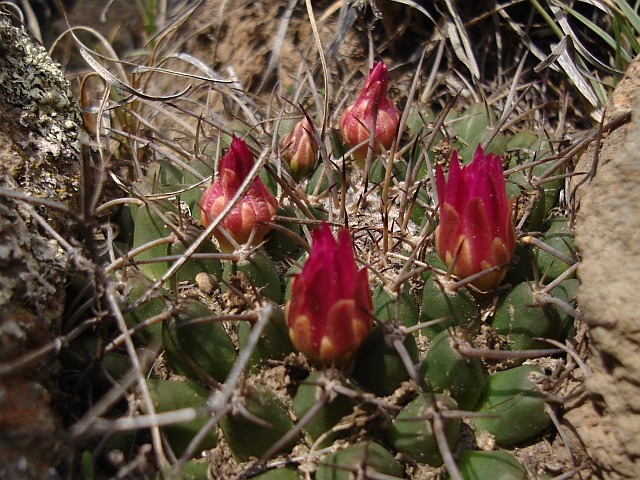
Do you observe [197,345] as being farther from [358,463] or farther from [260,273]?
[358,463]

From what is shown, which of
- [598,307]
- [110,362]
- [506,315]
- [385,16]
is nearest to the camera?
[598,307]

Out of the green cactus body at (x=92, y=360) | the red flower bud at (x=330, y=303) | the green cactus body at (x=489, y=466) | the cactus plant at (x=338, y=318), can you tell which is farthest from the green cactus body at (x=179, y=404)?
the green cactus body at (x=489, y=466)

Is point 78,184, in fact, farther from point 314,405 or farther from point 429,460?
point 429,460

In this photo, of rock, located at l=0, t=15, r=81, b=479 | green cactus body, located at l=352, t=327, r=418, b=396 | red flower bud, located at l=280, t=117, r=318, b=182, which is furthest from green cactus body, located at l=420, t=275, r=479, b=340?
rock, located at l=0, t=15, r=81, b=479

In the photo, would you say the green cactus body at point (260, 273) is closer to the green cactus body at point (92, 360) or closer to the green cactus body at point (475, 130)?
the green cactus body at point (92, 360)

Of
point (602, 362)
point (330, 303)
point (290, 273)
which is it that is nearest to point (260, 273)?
point (290, 273)

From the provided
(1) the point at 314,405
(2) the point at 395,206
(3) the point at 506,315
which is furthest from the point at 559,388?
(2) the point at 395,206

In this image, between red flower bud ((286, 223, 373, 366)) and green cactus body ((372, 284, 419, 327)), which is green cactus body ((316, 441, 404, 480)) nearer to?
red flower bud ((286, 223, 373, 366))

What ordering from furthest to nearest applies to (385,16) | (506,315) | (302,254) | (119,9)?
1. (119,9)
2. (385,16)
3. (302,254)
4. (506,315)
